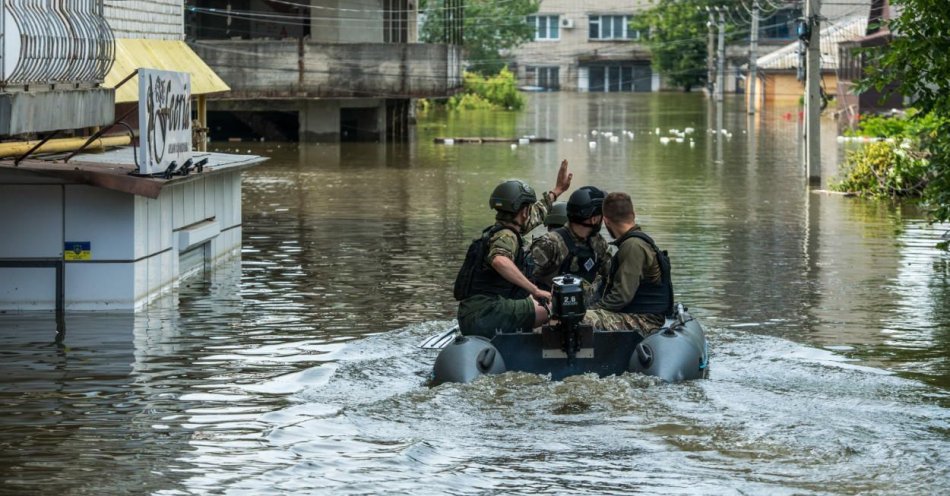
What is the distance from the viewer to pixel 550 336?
13.0 meters

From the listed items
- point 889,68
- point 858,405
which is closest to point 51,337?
point 858,405

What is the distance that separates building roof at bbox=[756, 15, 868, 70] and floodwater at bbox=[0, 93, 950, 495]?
2079 inches

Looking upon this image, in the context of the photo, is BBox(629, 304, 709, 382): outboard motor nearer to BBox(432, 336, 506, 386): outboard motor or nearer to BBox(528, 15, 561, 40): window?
BBox(432, 336, 506, 386): outboard motor

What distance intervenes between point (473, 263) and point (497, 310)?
0.45 metres

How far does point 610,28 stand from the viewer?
4983 inches

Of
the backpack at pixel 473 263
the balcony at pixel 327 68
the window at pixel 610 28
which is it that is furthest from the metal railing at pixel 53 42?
the window at pixel 610 28

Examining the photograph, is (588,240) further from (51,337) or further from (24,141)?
(24,141)

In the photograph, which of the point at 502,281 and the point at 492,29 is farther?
the point at 492,29

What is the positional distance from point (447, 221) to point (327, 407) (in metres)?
15.3

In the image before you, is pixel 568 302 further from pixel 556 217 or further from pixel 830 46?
pixel 830 46

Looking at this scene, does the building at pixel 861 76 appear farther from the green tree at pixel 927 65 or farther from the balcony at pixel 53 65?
the balcony at pixel 53 65

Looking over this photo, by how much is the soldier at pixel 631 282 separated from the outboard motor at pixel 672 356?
30 cm

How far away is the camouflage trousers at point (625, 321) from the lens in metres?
13.7

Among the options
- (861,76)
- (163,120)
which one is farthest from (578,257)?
(861,76)
